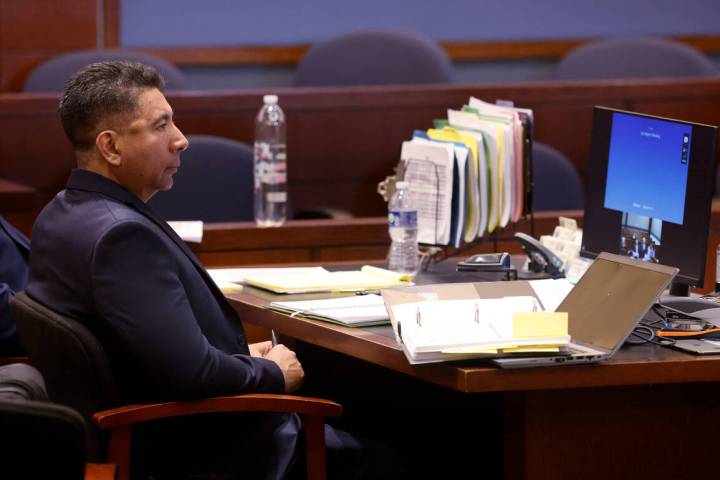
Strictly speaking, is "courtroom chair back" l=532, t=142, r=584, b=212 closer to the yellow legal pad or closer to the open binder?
the open binder

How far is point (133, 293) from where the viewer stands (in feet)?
6.73

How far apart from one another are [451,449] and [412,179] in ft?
2.25

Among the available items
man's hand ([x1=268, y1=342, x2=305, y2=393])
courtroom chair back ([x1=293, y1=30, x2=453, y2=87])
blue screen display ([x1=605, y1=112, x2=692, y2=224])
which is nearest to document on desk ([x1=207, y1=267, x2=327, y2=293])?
man's hand ([x1=268, y1=342, x2=305, y2=393])

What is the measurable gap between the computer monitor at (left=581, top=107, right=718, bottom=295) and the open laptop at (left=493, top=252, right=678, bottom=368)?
22cm

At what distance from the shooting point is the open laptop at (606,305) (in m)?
2.04

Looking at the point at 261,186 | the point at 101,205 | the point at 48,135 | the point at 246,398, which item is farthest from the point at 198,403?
the point at 48,135

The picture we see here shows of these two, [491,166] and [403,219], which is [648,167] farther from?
[403,219]

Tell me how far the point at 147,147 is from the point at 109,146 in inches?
2.9

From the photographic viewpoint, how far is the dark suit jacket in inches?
80.8

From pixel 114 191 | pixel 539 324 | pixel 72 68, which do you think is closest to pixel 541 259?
pixel 539 324

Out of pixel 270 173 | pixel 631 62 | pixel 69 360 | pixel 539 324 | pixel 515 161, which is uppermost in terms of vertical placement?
pixel 631 62

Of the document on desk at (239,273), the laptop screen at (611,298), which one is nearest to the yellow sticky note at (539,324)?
the laptop screen at (611,298)

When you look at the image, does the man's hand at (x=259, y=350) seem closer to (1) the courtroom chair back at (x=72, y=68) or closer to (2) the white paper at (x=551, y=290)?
(2) the white paper at (x=551, y=290)

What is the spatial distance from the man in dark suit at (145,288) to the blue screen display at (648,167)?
822 millimetres
